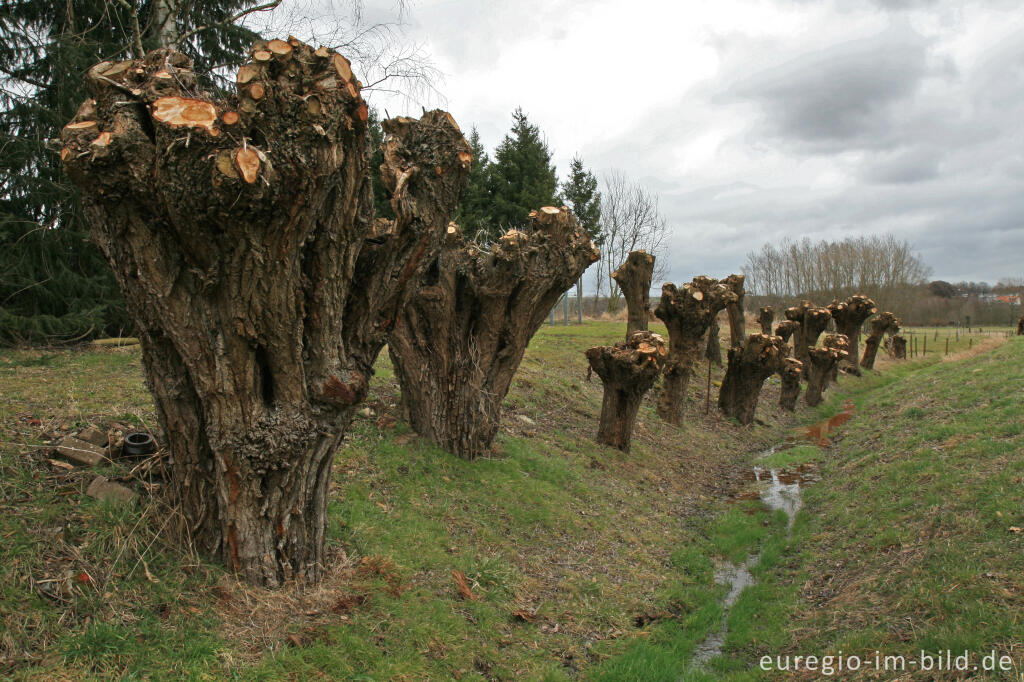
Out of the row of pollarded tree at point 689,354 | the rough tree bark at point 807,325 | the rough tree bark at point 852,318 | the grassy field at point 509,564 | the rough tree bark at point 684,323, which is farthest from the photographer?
the rough tree bark at point 852,318

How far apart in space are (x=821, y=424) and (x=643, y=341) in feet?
34.2

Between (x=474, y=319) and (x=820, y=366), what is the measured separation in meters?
16.6

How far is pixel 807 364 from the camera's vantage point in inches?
881

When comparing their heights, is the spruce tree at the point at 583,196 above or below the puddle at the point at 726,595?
above

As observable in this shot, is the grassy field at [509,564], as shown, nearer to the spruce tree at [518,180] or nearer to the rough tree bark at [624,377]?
the rough tree bark at [624,377]

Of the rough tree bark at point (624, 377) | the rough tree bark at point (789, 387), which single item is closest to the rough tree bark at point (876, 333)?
the rough tree bark at point (789, 387)

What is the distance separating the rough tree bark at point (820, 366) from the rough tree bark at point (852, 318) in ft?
17.4

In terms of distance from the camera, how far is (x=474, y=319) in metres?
8.21

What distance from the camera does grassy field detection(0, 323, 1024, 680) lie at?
12.3 ft

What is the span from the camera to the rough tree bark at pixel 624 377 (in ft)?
33.9

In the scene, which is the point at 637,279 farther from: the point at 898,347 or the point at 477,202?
the point at 898,347

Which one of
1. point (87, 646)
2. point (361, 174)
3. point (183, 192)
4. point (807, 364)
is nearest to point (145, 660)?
point (87, 646)

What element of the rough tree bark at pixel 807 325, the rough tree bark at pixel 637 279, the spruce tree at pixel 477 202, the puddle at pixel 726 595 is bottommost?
the puddle at pixel 726 595

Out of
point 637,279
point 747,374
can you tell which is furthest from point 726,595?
point 637,279
